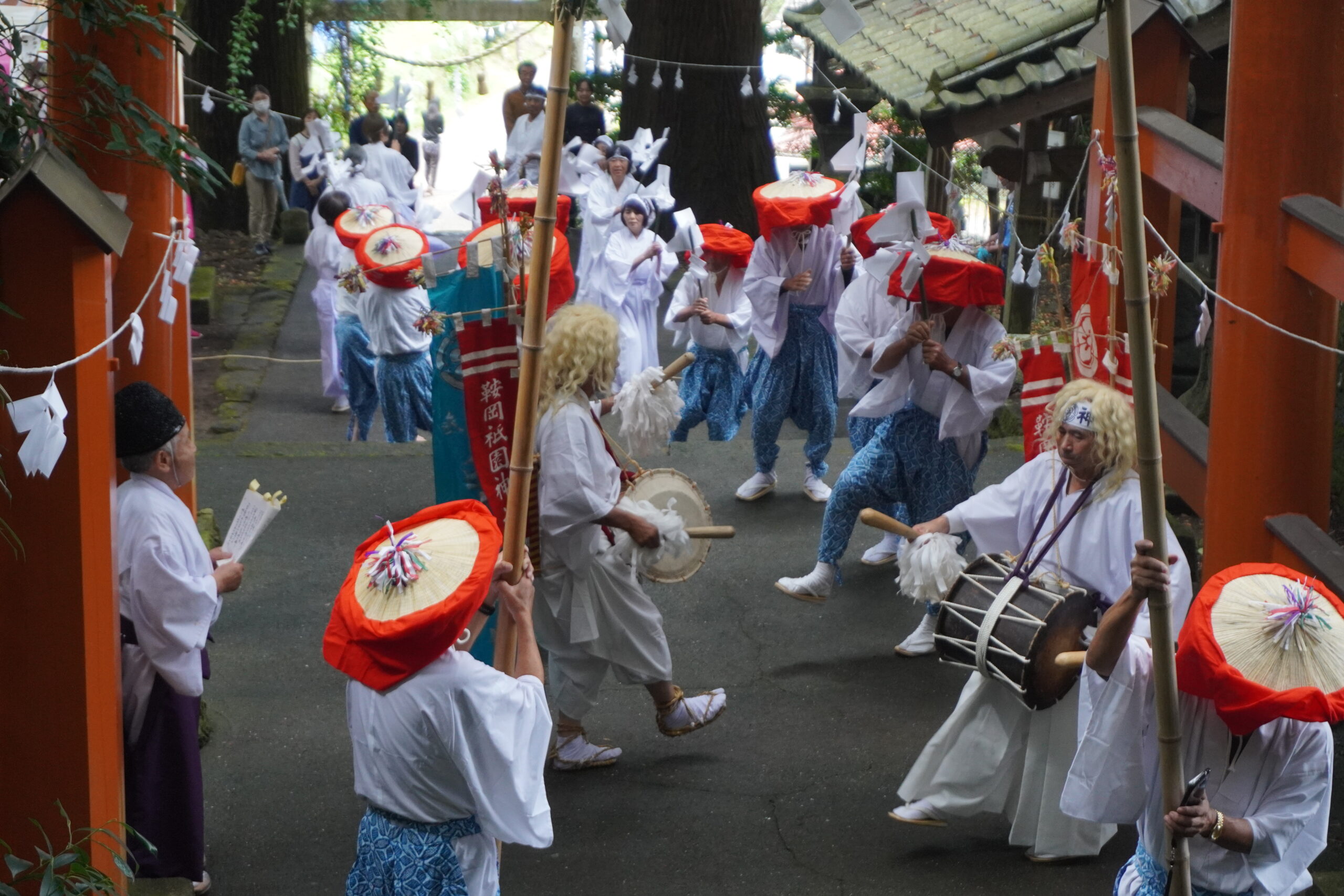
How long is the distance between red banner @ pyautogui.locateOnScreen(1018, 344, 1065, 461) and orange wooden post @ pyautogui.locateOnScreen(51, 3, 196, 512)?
3426 mm

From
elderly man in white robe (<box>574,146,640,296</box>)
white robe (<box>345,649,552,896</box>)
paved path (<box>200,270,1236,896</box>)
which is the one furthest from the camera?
elderly man in white robe (<box>574,146,640,296</box>)

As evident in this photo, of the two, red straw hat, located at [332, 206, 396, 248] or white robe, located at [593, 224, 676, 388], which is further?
white robe, located at [593, 224, 676, 388]

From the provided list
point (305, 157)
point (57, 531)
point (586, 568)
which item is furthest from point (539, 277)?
point (305, 157)

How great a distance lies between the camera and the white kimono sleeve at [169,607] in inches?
166

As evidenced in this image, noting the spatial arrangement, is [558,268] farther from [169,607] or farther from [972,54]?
[972,54]

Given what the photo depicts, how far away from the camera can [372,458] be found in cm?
993

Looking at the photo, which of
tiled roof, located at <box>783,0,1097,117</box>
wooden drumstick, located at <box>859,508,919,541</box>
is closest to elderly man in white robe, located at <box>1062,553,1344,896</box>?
wooden drumstick, located at <box>859,508,919,541</box>

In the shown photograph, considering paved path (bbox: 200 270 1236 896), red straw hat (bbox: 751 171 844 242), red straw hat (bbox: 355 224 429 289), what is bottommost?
paved path (bbox: 200 270 1236 896)

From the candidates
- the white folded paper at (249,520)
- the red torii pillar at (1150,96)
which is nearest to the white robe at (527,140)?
the red torii pillar at (1150,96)

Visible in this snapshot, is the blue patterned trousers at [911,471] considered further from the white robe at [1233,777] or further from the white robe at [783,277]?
the white robe at [1233,777]

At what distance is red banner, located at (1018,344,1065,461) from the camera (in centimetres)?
616

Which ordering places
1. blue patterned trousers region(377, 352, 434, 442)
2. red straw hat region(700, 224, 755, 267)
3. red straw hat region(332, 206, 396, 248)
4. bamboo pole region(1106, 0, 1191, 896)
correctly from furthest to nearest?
red straw hat region(332, 206, 396, 248)
blue patterned trousers region(377, 352, 434, 442)
red straw hat region(700, 224, 755, 267)
bamboo pole region(1106, 0, 1191, 896)

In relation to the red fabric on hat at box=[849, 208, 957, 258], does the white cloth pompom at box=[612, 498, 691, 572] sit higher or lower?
lower

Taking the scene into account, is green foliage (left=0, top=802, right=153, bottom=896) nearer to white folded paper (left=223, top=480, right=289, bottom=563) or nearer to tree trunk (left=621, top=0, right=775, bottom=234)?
white folded paper (left=223, top=480, right=289, bottom=563)
